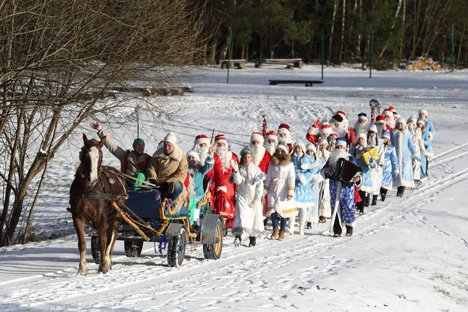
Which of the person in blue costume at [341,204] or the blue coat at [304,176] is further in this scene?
the blue coat at [304,176]

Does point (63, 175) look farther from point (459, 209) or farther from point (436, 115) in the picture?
point (436, 115)

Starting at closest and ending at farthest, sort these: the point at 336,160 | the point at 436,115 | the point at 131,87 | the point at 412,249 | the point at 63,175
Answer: the point at 412,249, the point at 336,160, the point at 131,87, the point at 63,175, the point at 436,115

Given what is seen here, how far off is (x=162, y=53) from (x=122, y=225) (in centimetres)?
491

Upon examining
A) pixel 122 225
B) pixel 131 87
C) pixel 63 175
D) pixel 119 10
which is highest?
pixel 119 10

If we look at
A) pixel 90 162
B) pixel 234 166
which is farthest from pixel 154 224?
pixel 234 166

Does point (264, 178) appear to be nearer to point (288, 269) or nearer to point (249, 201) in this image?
point (249, 201)

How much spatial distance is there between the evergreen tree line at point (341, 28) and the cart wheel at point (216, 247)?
1213 inches

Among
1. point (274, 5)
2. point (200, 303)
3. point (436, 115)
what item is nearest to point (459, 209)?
point (200, 303)

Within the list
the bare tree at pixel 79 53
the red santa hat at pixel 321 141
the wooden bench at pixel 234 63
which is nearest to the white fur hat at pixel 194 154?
the bare tree at pixel 79 53

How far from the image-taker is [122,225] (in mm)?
10609

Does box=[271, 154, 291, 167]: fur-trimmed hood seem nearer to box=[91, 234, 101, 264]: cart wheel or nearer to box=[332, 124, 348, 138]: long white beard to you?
box=[91, 234, 101, 264]: cart wheel

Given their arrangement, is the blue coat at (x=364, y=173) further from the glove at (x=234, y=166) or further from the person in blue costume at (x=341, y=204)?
the glove at (x=234, y=166)

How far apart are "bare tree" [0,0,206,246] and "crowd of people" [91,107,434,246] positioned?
4.55 feet

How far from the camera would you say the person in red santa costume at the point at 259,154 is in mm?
14078
